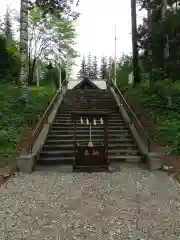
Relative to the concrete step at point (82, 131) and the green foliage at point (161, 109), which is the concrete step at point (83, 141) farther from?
the green foliage at point (161, 109)

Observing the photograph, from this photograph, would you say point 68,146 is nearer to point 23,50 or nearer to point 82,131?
point 82,131

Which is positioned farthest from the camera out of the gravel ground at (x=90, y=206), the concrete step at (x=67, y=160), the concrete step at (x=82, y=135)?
the concrete step at (x=82, y=135)

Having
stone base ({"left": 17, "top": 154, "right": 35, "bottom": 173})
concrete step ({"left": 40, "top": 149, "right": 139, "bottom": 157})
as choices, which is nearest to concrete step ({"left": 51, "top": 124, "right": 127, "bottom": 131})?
concrete step ({"left": 40, "top": 149, "right": 139, "bottom": 157})

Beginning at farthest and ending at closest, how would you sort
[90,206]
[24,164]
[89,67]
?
[89,67], [24,164], [90,206]

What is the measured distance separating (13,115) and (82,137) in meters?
3.61

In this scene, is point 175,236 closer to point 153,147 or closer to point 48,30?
point 153,147

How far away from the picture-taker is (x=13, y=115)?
1457 centimetres

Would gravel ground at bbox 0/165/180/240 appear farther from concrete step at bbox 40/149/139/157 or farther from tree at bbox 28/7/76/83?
tree at bbox 28/7/76/83

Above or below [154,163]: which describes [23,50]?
above

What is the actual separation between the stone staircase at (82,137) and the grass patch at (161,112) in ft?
4.19

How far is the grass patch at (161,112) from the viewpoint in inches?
495

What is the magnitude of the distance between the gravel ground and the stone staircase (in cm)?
180

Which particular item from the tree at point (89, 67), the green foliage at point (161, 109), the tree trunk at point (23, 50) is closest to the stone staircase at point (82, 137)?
the green foliage at point (161, 109)

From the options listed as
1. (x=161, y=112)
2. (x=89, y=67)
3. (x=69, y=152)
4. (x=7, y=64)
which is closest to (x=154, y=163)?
(x=69, y=152)
